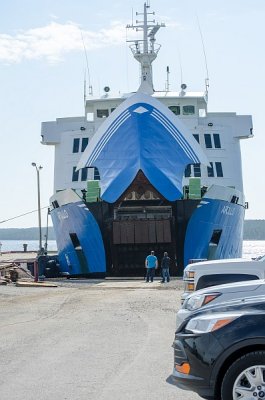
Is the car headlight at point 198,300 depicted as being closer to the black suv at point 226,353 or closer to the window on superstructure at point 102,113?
the black suv at point 226,353

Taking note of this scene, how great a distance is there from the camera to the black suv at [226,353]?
5840mm

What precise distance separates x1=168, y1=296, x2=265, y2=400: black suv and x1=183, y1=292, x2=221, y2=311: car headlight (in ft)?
Result: 2.86

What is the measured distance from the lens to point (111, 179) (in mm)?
26344

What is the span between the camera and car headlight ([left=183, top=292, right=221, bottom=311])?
727 cm

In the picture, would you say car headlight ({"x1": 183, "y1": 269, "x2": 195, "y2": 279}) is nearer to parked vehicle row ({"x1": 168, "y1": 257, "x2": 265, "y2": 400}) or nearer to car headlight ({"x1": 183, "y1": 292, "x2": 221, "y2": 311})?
car headlight ({"x1": 183, "y1": 292, "x2": 221, "y2": 311})

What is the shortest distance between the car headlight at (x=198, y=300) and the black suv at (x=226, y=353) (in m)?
0.87

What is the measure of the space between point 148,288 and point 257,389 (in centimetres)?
1619

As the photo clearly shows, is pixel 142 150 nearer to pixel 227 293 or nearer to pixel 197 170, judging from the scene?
pixel 197 170

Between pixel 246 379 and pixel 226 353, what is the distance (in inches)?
9.6

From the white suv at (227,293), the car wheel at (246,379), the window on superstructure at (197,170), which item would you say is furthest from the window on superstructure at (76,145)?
the car wheel at (246,379)

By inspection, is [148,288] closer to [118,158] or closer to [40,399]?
[118,158]

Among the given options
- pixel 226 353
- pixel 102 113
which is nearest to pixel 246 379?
pixel 226 353

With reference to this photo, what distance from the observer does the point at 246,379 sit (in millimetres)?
5875

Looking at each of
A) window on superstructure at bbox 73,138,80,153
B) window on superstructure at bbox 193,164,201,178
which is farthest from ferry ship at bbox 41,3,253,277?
window on superstructure at bbox 73,138,80,153
